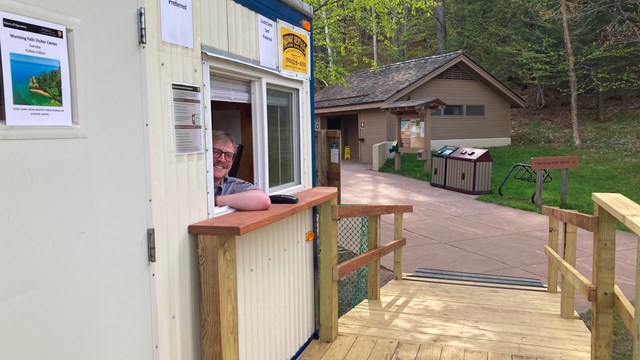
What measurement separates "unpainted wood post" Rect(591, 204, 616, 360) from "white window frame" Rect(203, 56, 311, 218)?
2133 mm

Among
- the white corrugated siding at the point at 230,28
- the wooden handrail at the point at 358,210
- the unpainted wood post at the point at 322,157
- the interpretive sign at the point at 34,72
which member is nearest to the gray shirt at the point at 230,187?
the white corrugated siding at the point at 230,28

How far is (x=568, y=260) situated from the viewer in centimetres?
460

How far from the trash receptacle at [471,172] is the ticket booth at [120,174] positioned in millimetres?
11502

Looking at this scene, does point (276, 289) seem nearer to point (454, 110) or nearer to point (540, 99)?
point (454, 110)

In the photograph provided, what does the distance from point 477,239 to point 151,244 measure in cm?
752

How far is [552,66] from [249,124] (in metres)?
26.6

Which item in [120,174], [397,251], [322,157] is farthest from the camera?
[322,157]

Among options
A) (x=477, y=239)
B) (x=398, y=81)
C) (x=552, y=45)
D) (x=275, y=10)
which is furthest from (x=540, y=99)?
(x=275, y=10)

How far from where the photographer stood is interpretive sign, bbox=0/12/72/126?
1.59m

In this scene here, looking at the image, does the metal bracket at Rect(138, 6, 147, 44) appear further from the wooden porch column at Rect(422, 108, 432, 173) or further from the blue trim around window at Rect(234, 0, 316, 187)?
the wooden porch column at Rect(422, 108, 432, 173)

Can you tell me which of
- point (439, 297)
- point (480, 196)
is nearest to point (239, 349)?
point (439, 297)

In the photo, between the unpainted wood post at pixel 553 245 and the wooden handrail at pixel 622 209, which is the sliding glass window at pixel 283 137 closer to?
the wooden handrail at pixel 622 209

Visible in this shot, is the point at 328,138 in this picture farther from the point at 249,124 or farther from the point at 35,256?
the point at 35,256

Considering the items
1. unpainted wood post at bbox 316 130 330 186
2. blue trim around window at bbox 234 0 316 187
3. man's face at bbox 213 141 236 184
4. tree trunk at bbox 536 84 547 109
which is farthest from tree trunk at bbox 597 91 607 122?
man's face at bbox 213 141 236 184
